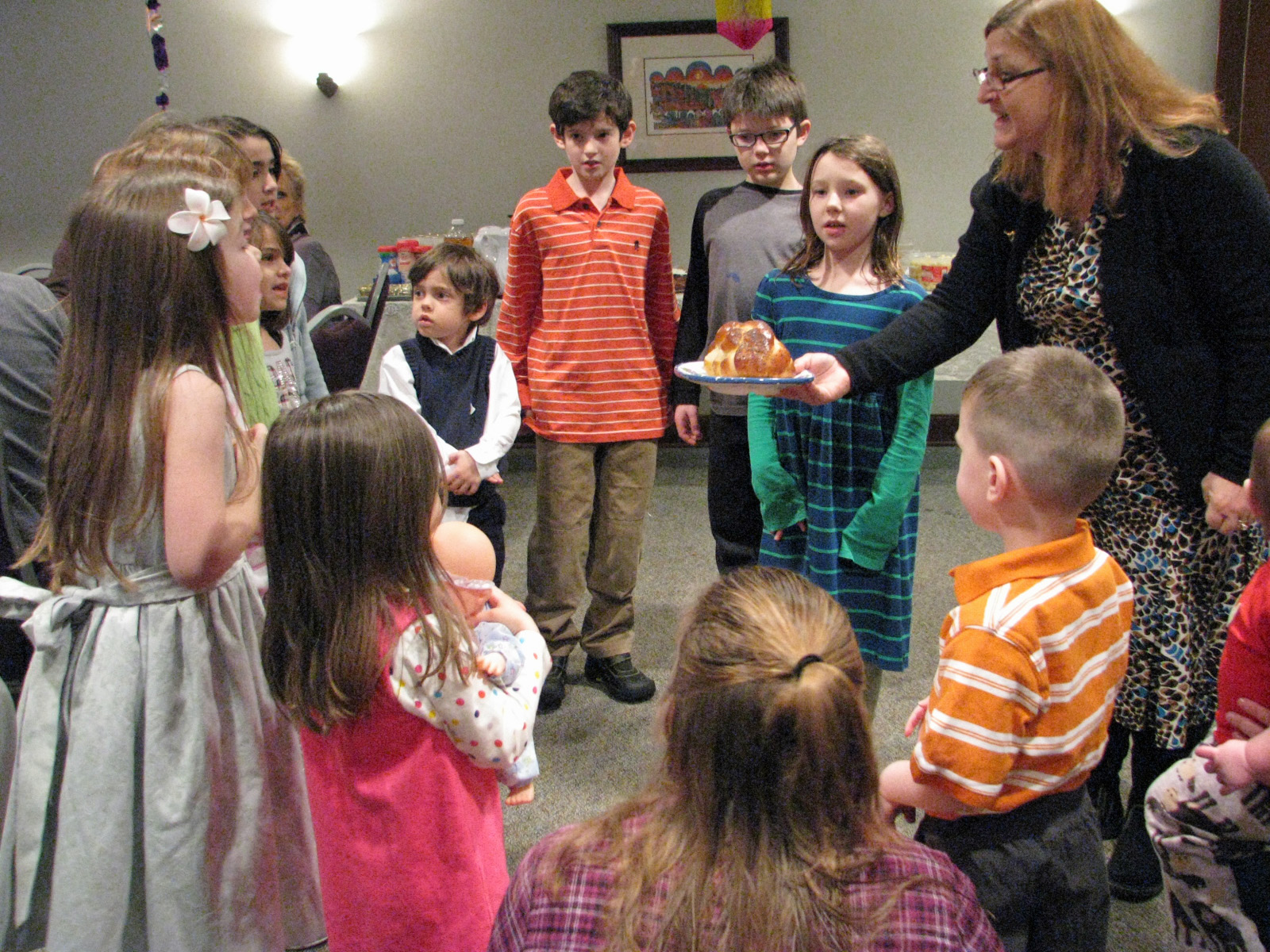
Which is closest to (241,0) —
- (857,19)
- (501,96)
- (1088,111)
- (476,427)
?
(501,96)

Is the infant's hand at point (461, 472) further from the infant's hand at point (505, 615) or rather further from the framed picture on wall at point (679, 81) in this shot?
the framed picture on wall at point (679, 81)

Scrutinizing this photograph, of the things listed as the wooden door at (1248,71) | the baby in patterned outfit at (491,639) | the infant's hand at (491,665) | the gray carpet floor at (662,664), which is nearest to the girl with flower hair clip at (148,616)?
the baby in patterned outfit at (491,639)

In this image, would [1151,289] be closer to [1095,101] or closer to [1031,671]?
[1095,101]

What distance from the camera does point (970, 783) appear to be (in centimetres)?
113

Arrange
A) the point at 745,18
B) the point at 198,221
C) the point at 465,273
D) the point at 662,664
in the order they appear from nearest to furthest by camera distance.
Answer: the point at 198,221 < the point at 465,273 < the point at 662,664 < the point at 745,18

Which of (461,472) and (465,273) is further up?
(465,273)

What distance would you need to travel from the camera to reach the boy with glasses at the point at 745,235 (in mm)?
2371

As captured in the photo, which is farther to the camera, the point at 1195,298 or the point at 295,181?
the point at 295,181

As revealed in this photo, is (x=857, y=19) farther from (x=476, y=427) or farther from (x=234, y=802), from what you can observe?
(x=234, y=802)

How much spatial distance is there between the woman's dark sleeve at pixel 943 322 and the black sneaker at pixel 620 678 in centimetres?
121

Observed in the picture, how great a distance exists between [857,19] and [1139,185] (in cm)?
431

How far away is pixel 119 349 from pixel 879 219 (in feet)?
4.78

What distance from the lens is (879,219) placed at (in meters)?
2.11

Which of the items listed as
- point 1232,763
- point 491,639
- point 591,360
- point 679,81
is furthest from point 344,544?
point 679,81
